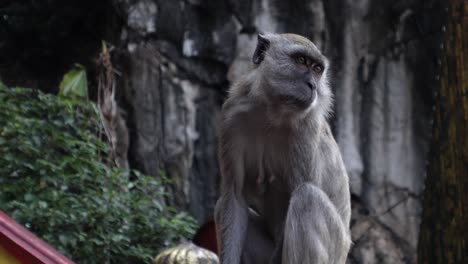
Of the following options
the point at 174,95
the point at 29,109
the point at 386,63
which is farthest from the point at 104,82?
the point at 386,63

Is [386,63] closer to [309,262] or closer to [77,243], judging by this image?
[77,243]

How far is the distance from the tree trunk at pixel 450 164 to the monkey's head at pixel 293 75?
2.45ft

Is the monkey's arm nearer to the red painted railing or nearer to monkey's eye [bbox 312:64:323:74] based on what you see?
monkey's eye [bbox 312:64:323:74]

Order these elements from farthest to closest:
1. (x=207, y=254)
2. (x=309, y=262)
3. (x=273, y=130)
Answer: (x=207, y=254)
(x=273, y=130)
(x=309, y=262)

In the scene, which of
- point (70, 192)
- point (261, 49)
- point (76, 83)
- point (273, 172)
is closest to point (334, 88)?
point (76, 83)

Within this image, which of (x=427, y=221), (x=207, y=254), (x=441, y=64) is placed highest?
(x=441, y=64)

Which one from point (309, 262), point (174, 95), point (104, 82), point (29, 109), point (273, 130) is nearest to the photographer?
point (309, 262)

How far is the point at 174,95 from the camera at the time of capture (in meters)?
11.9

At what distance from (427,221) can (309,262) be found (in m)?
0.85

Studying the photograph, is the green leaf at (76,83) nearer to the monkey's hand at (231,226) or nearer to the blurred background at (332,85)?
the blurred background at (332,85)

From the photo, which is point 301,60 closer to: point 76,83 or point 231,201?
point 231,201

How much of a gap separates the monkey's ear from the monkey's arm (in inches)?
18.7

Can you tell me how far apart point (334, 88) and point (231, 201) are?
6.94 m

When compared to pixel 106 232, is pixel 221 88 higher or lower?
higher
